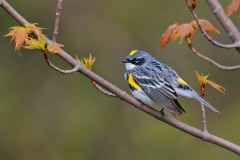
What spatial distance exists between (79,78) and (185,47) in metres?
1.77

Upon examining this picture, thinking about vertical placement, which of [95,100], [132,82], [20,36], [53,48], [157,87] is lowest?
[157,87]

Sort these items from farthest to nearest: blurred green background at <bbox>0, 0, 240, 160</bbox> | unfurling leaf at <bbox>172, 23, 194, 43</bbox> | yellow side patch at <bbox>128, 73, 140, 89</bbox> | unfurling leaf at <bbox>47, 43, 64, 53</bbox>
→ 1. blurred green background at <bbox>0, 0, 240, 160</bbox>
2. yellow side patch at <bbox>128, 73, 140, 89</bbox>
3. unfurling leaf at <bbox>172, 23, 194, 43</bbox>
4. unfurling leaf at <bbox>47, 43, 64, 53</bbox>

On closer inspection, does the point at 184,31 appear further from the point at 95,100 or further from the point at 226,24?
the point at 95,100

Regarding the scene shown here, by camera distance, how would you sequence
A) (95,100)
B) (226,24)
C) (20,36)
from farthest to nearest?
(95,100) → (226,24) → (20,36)

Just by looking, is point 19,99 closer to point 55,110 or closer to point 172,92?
point 55,110

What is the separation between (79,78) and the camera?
9562 mm

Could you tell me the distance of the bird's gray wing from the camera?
483 cm

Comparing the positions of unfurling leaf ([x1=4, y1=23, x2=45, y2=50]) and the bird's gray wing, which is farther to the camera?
the bird's gray wing

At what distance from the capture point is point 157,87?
5125 mm

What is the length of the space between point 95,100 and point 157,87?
446cm

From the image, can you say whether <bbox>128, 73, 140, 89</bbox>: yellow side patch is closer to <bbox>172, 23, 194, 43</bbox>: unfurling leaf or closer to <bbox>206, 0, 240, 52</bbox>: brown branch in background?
<bbox>172, 23, 194, 43</bbox>: unfurling leaf

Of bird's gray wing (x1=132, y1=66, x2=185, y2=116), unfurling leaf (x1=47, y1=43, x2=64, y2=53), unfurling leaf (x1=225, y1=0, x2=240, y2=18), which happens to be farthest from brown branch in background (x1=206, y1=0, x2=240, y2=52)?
unfurling leaf (x1=47, y1=43, x2=64, y2=53)

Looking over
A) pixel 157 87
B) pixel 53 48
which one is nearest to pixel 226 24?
pixel 157 87

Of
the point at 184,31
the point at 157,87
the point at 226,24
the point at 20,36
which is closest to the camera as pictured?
the point at 20,36
